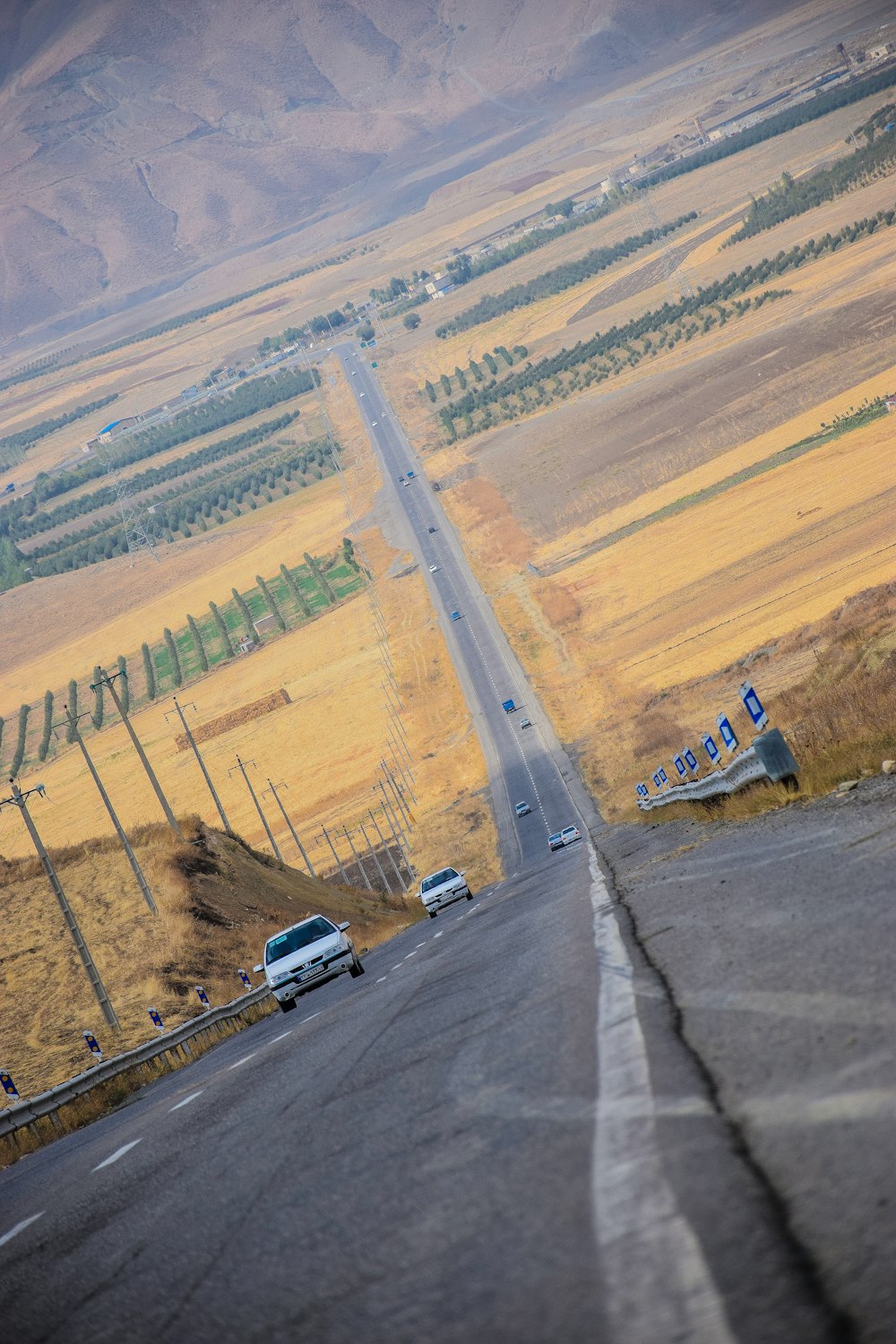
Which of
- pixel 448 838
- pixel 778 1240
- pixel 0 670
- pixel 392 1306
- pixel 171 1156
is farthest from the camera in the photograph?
pixel 0 670

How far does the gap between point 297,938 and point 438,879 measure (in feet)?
51.1

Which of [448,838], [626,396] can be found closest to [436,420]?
[626,396]

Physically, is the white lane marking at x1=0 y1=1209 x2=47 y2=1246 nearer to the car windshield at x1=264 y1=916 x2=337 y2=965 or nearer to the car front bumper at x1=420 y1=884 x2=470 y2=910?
the car windshield at x1=264 y1=916 x2=337 y2=965

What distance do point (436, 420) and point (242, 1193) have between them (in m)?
179

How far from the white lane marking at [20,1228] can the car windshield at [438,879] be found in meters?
30.6

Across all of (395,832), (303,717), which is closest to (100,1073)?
(395,832)

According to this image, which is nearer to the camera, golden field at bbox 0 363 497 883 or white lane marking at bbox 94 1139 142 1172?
white lane marking at bbox 94 1139 142 1172

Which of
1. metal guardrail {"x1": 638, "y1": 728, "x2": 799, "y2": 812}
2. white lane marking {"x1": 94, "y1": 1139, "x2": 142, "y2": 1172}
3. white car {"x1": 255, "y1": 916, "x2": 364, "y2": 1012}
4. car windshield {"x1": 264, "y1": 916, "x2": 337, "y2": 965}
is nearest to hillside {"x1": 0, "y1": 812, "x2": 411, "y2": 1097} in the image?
car windshield {"x1": 264, "y1": 916, "x2": 337, "y2": 965}

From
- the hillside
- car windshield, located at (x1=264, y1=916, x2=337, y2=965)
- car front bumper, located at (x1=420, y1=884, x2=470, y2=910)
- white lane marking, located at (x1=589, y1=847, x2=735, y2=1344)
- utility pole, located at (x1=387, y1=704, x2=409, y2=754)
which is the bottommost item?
white lane marking, located at (x1=589, y1=847, x2=735, y2=1344)

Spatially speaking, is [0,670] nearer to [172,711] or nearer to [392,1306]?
[172,711]

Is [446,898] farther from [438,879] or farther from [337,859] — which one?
[337,859]

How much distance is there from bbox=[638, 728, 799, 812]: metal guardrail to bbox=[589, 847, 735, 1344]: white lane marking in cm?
979

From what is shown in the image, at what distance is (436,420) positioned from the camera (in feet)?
604

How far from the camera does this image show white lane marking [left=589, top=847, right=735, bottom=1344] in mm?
4129
